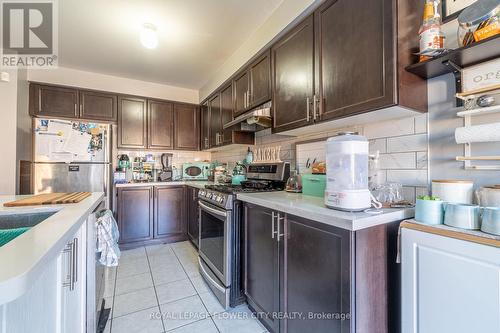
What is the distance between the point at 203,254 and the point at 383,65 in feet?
7.06

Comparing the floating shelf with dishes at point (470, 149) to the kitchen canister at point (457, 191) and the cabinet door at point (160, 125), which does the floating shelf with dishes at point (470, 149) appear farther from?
the cabinet door at point (160, 125)

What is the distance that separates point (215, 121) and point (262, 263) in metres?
2.27

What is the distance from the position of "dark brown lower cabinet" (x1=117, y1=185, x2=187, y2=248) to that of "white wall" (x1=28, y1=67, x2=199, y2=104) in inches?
63.2

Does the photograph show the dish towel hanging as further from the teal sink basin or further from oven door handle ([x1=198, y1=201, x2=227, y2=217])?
oven door handle ([x1=198, y1=201, x2=227, y2=217])

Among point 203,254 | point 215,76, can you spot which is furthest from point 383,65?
point 215,76

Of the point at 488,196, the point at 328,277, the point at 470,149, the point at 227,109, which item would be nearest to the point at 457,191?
the point at 488,196

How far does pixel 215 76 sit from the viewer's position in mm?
3377

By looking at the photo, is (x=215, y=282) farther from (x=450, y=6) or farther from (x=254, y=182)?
(x=450, y=6)

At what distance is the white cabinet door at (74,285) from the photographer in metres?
0.94

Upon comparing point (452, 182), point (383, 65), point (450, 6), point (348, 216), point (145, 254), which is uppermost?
point (450, 6)

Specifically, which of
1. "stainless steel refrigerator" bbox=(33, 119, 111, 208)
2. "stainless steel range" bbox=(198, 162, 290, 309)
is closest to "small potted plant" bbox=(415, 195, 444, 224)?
"stainless steel range" bbox=(198, 162, 290, 309)

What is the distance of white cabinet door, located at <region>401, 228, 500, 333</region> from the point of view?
0.77 m

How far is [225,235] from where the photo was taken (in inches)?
71.1

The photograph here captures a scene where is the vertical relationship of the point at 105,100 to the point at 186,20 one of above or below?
below
